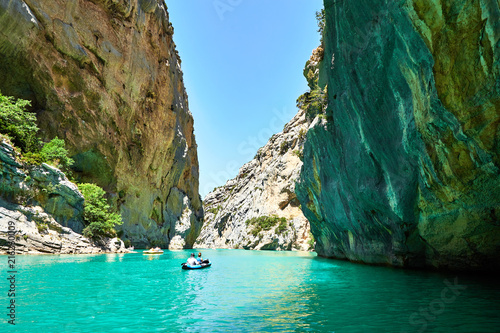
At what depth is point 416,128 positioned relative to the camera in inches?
548

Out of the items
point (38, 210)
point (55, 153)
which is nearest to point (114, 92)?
point (55, 153)

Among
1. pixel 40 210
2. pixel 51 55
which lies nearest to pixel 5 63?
pixel 51 55

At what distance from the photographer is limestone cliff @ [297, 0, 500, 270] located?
10359mm

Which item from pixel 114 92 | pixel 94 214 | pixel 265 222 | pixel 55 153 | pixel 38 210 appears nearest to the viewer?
pixel 38 210

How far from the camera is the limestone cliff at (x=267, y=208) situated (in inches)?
3275

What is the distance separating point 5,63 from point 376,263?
42639 mm

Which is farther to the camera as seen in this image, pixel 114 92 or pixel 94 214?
pixel 114 92

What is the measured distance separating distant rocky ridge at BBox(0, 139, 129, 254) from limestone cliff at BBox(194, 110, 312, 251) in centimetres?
4591

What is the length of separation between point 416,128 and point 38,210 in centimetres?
2953

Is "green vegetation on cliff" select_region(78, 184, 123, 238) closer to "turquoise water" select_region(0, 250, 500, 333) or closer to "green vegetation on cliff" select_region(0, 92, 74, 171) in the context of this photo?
"green vegetation on cliff" select_region(0, 92, 74, 171)

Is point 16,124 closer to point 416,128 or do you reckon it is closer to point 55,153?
point 55,153

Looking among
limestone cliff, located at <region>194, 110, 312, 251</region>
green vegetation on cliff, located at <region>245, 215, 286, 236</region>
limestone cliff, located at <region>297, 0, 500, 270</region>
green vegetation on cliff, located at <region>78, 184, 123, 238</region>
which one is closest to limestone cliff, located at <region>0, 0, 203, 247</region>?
green vegetation on cliff, located at <region>78, 184, 123, 238</region>

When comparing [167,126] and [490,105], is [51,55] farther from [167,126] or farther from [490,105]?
[490,105]

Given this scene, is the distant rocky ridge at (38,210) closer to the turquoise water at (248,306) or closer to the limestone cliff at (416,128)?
the turquoise water at (248,306)
